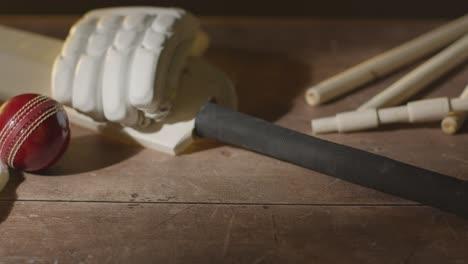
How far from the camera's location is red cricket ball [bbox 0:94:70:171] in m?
0.77

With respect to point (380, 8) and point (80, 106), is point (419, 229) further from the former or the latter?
point (380, 8)

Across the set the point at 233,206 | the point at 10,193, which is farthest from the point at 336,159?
the point at 10,193

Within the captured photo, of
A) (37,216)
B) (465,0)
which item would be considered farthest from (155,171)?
(465,0)

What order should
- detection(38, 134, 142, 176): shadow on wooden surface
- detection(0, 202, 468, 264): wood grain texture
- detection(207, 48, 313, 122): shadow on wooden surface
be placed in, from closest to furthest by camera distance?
detection(0, 202, 468, 264): wood grain texture
detection(38, 134, 142, 176): shadow on wooden surface
detection(207, 48, 313, 122): shadow on wooden surface

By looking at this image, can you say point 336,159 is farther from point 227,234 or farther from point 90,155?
point 90,155

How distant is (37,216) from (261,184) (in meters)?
0.28

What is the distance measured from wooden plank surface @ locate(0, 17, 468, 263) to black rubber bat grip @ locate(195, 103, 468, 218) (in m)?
0.02

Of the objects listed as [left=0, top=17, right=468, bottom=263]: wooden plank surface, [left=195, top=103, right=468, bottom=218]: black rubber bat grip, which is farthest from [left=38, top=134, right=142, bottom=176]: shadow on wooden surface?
[left=195, top=103, right=468, bottom=218]: black rubber bat grip

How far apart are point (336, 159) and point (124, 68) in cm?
31

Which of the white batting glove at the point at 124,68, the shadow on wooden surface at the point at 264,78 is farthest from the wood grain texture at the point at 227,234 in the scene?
the shadow on wooden surface at the point at 264,78

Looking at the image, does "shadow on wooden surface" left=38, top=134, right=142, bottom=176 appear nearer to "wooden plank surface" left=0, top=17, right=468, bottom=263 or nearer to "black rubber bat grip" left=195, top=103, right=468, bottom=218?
"wooden plank surface" left=0, top=17, right=468, bottom=263

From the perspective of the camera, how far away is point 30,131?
0.77 meters

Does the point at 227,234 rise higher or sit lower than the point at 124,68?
lower

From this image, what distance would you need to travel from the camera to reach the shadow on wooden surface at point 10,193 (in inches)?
29.6
